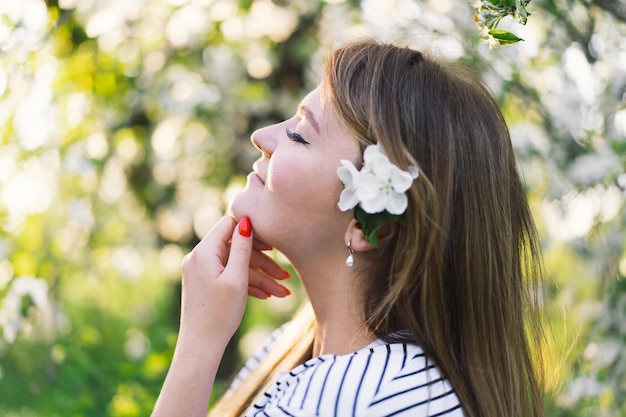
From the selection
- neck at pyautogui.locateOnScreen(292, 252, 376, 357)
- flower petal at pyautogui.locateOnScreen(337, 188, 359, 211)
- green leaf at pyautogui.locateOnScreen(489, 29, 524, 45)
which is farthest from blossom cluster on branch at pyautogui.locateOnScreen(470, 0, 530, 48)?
neck at pyautogui.locateOnScreen(292, 252, 376, 357)

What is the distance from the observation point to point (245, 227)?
1791 millimetres

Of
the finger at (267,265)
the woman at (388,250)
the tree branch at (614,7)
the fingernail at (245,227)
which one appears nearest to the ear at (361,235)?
the woman at (388,250)

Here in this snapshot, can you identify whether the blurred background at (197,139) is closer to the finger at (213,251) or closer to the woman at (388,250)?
the woman at (388,250)

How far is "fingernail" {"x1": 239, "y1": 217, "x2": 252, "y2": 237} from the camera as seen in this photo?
1.79 meters

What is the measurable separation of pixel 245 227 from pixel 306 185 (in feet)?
0.61

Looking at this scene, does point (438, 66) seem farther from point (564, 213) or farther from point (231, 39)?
point (231, 39)

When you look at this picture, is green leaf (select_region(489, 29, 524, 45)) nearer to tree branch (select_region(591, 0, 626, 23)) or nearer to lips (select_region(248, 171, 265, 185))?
lips (select_region(248, 171, 265, 185))

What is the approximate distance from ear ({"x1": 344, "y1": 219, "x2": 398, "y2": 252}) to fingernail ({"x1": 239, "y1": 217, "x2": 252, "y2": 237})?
221 mm

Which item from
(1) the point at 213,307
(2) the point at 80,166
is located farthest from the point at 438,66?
(2) the point at 80,166

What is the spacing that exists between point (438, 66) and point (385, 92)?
0.54 ft

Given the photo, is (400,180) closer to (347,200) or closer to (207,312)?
(347,200)

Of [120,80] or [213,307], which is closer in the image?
[213,307]

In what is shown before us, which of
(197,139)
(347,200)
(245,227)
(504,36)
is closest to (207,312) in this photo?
(245,227)

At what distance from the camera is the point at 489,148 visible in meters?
1.70
